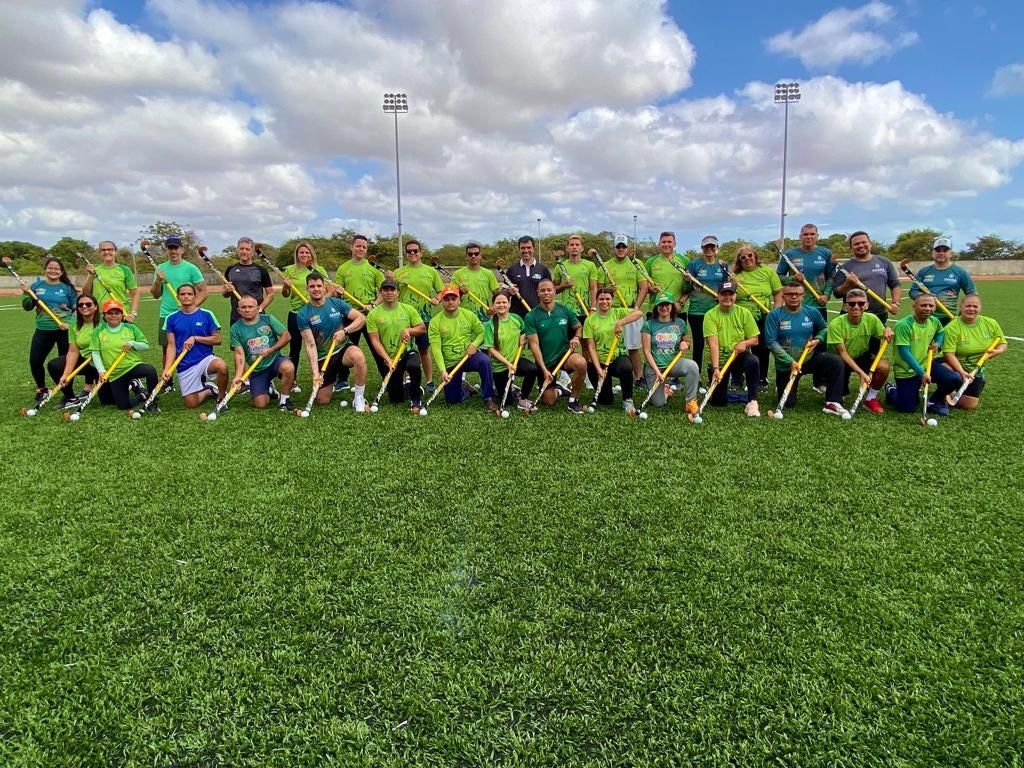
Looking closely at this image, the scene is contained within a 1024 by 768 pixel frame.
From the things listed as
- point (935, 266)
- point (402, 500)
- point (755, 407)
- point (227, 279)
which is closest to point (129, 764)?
point (402, 500)

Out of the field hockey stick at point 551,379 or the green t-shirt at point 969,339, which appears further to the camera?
the field hockey stick at point 551,379

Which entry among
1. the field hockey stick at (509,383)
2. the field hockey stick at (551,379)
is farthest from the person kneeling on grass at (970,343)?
the field hockey stick at (509,383)

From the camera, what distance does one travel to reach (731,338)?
6.74 meters

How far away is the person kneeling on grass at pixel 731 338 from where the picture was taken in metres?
6.53

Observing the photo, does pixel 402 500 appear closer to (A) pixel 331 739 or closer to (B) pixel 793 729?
(A) pixel 331 739

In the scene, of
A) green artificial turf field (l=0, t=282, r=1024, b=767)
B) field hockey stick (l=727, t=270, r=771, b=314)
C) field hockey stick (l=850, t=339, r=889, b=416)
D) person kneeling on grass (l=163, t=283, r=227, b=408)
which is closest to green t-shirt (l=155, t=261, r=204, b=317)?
person kneeling on grass (l=163, t=283, r=227, b=408)

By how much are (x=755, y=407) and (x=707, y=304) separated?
1.60 meters

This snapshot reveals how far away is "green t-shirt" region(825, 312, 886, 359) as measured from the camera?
655cm

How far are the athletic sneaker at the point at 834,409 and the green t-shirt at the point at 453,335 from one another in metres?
3.78

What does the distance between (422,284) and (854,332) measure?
16.8ft

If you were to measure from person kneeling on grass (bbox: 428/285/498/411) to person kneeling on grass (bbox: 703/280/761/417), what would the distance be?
Result: 96.7 inches

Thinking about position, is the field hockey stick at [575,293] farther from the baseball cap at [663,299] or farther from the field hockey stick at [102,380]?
the field hockey stick at [102,380]

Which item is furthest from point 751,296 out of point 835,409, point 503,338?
point 503,338

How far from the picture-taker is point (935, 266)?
6949 mm
